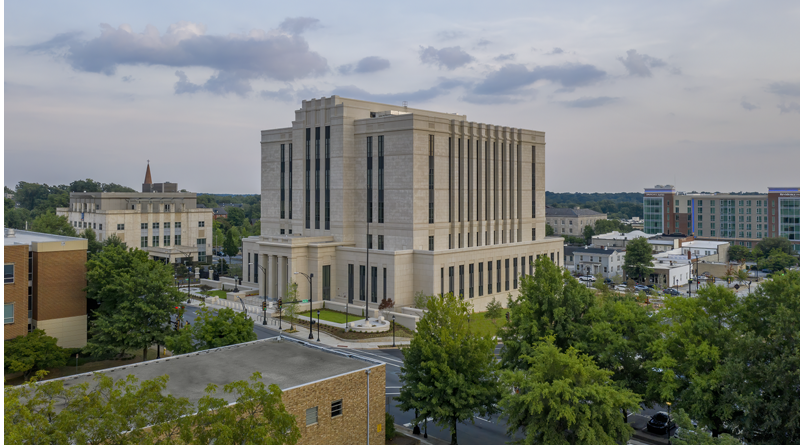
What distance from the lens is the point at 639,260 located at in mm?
118000

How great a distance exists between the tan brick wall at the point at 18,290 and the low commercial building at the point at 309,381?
17.5 m

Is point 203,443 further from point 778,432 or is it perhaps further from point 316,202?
point 316,202

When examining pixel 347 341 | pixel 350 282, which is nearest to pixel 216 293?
pixel 350 282

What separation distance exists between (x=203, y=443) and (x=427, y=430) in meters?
19.7

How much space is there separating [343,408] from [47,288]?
3116 cm

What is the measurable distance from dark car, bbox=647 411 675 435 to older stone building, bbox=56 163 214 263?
9810 cm

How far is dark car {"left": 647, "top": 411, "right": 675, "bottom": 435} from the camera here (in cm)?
3747

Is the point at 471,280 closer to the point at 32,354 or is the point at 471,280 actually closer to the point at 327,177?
the point at 327,177

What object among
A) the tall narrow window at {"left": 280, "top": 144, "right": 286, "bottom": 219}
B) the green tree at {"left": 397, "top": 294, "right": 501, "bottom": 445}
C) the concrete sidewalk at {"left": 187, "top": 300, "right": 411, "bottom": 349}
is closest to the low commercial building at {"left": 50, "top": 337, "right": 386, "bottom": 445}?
the green tree at {"left": 397, "top": 294, "right": 501, "bottom": 445}

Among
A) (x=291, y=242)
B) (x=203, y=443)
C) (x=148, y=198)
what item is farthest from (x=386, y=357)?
(x=148, y=198)

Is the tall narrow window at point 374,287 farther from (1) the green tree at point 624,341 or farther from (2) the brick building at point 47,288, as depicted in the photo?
(1) the green tree at point 624,341

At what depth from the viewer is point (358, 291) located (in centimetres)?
7706

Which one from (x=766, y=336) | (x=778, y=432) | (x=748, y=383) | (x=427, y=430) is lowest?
(x=427, y=430)

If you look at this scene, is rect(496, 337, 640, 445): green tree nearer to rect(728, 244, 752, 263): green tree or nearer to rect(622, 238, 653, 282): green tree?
rect(622, 238, 653, 282): green tree
